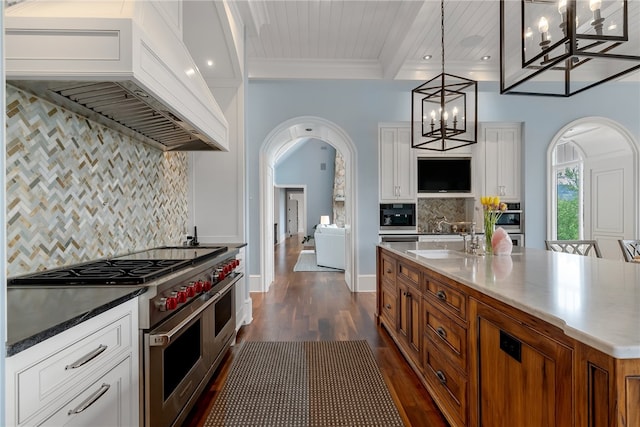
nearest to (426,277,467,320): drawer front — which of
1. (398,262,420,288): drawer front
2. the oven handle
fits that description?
(398,262,420,288): drawer front

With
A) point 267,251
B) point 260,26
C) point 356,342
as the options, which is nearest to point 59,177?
point 356,342

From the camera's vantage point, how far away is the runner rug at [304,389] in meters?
1.80

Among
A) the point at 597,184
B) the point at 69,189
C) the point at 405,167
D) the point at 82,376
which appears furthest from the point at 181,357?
the point at 597,184

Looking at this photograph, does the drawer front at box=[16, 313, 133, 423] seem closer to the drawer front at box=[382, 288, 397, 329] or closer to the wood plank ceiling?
the drawer front at box=[382, 288, 397, 329]

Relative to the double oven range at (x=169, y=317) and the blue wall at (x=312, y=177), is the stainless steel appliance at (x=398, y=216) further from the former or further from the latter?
the blue wall at (x=312, y=177)

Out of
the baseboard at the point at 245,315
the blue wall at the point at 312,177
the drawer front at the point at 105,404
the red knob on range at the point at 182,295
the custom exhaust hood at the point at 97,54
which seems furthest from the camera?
the blue wall at the point at 312,177

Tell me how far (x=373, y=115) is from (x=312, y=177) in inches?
293

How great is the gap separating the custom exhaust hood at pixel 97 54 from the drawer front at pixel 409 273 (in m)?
1.79

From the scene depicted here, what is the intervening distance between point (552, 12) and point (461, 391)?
194cm

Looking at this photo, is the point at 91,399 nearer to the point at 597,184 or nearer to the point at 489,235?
the point at 489,235

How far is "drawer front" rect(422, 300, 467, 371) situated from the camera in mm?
1544

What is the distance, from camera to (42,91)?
138 cm

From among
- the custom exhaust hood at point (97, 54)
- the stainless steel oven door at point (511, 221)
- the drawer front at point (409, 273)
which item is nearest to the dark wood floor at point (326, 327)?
the drawer front at point (409, 273)

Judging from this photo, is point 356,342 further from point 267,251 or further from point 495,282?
point 267,251
